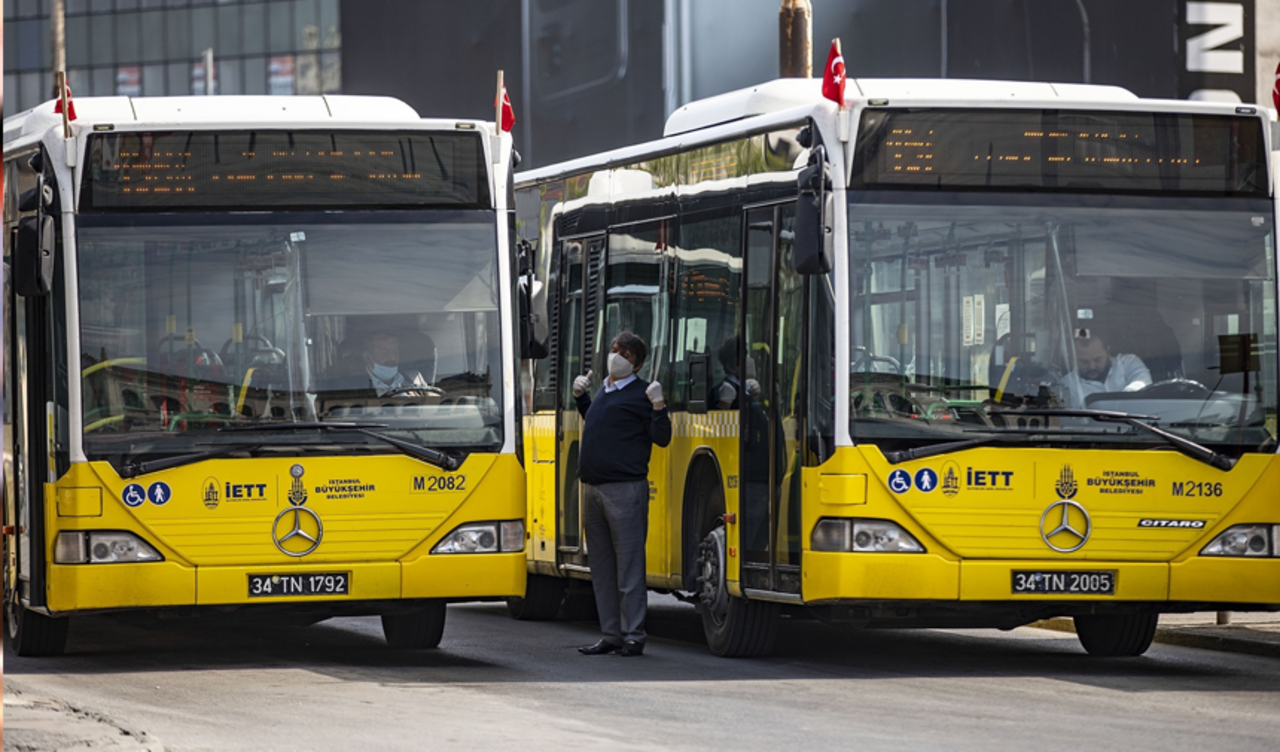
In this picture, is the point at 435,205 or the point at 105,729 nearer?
the point at 105,729

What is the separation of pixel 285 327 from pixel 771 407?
100 inches

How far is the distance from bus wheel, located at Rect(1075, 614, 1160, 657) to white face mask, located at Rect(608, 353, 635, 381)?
288cm

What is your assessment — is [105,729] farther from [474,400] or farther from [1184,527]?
[1184,527]

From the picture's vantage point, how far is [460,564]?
1238 centimetres

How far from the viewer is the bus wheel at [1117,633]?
13.1m

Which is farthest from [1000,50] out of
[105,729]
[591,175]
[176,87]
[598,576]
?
[176,87]

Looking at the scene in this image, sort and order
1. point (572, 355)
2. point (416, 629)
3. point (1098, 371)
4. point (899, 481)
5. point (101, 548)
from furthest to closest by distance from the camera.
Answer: point (572, 355), point (416, 629), point (101, 548), point (1098, 371), point (899, 481)

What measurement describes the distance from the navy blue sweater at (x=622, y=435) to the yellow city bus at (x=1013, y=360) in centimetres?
87

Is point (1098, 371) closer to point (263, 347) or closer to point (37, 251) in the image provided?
point (263, 347)

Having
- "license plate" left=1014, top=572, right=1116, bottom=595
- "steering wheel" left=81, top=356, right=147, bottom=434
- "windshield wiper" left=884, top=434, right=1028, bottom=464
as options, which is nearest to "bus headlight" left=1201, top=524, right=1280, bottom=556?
"license plate" left=1014, top=572, right=1116, bottom=595

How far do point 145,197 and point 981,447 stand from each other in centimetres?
447

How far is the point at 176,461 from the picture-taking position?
12.1 m

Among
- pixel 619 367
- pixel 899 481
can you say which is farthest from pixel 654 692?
pixel 619 367

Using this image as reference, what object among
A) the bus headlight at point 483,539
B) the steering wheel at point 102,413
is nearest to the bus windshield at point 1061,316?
the bus headlight at point 483,539
